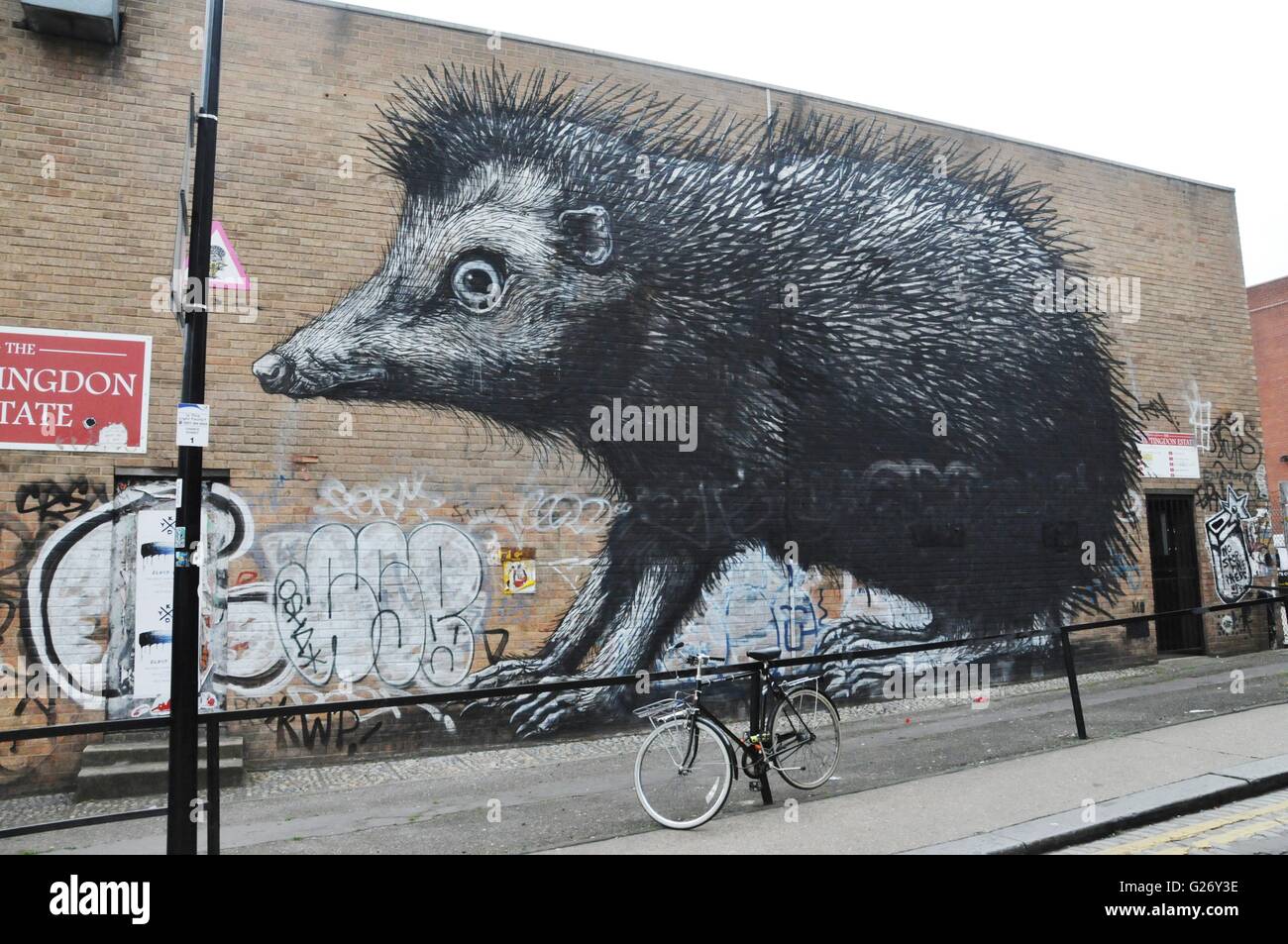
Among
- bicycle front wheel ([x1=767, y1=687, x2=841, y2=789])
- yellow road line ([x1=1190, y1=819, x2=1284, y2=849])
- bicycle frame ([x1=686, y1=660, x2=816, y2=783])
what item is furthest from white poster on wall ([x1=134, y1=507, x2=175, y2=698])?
yellow road line ([x1=1190, y1=819, x2=1284, y2=849])

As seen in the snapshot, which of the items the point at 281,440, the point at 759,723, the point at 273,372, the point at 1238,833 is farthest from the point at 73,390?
the point at 1238,833

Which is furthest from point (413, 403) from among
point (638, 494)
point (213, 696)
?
point (213, 696)

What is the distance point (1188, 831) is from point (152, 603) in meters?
8.32

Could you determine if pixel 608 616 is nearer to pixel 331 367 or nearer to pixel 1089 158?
pixel 331 367

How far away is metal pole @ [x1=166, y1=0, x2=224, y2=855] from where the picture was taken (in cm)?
462

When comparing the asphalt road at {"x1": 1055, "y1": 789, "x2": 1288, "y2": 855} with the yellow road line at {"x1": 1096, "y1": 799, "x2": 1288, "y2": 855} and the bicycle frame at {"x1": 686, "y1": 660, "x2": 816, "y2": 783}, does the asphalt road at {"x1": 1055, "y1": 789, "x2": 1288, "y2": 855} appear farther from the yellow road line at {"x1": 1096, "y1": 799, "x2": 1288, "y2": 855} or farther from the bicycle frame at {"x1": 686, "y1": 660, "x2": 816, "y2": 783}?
the bicycle frame at {"x1": 686, "y1": 660, "x2": 816, "y2": 783}

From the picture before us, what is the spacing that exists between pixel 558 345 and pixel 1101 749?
647 cm

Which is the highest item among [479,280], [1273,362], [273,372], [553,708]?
[1273,362]

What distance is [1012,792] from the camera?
629cm

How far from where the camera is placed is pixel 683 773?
594cm

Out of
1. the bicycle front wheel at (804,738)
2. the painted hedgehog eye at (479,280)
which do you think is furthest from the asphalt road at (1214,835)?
the painted hedgehog eye at (479,280)

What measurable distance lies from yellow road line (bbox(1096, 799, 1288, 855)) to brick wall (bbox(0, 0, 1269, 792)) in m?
Answer: 5.04

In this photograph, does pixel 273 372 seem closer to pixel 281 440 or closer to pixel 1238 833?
pixel 281 440

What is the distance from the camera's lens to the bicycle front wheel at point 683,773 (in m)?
5.84
